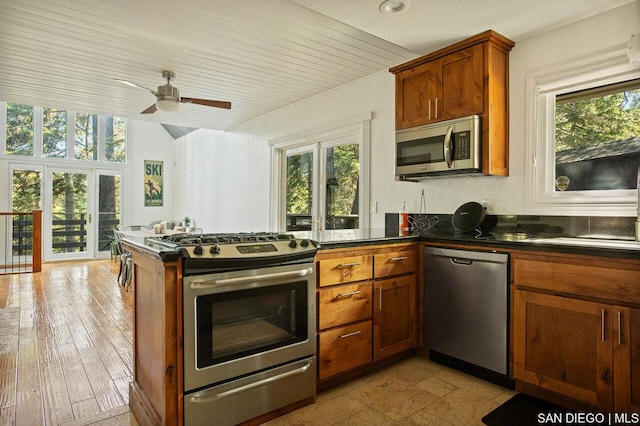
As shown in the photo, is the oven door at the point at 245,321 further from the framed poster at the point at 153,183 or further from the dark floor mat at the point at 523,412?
the framed poster at the point at 153,183

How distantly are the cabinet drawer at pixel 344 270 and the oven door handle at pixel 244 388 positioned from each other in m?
0.49

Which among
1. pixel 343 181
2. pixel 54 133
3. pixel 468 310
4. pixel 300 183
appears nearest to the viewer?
pixel 468 310

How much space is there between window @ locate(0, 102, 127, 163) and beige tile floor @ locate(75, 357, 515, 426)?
303 inches

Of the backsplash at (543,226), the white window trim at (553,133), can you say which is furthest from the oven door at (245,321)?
the white window trim at (553,133)

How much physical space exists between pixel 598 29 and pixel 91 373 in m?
4.13

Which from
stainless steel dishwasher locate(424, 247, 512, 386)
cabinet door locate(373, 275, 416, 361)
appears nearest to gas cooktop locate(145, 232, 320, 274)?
cabinet door locate(373, 275, 416, 361)

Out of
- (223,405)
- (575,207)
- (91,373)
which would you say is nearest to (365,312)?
(223,405)

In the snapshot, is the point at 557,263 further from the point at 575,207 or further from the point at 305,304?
the point at 305,304

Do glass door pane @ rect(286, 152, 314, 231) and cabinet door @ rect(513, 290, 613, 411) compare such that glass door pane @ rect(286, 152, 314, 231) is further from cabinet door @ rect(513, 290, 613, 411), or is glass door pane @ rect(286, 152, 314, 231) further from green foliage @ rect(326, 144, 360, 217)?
cabinet door @ rect(513, 290, 613, 411)

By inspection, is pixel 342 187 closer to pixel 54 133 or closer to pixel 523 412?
pixel 523 412

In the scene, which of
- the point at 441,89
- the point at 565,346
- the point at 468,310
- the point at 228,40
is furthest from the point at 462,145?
the point at 228,40

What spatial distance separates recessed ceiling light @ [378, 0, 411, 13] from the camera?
2.35m

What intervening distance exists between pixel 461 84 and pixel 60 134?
27.7ft

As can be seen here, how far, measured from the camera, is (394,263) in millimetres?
2635
